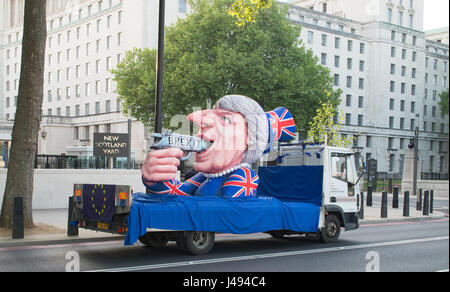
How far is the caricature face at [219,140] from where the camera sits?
35.4 feet

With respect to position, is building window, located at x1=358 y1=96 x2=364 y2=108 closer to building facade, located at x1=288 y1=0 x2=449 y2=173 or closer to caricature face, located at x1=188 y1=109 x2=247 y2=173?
building facade, located at x1=288 y1=0 x2=449 y2=173

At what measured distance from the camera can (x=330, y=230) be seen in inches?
523

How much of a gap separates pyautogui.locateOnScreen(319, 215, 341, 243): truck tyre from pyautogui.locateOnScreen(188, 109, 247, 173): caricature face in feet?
11.2

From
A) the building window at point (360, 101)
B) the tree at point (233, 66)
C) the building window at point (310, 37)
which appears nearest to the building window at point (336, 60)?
the building window at point (310, 37)

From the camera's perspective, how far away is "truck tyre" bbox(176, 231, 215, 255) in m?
10.6

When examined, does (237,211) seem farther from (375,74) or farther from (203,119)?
(375,74)

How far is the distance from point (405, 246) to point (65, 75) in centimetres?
6653

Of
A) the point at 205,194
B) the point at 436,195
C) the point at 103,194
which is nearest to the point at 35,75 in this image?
the point at 103,194

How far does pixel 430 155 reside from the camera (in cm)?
8419

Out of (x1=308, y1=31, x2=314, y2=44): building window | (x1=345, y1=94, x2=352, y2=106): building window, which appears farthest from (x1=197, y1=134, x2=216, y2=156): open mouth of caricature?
(x1=345, y1=94, x2=352, y2=106): building window

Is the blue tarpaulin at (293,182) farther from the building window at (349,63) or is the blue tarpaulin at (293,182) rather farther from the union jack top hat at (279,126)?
the building window at (349,63)

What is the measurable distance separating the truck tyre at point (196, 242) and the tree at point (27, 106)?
205 inches

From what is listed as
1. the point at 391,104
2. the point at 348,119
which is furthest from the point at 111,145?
the point at 391,104
